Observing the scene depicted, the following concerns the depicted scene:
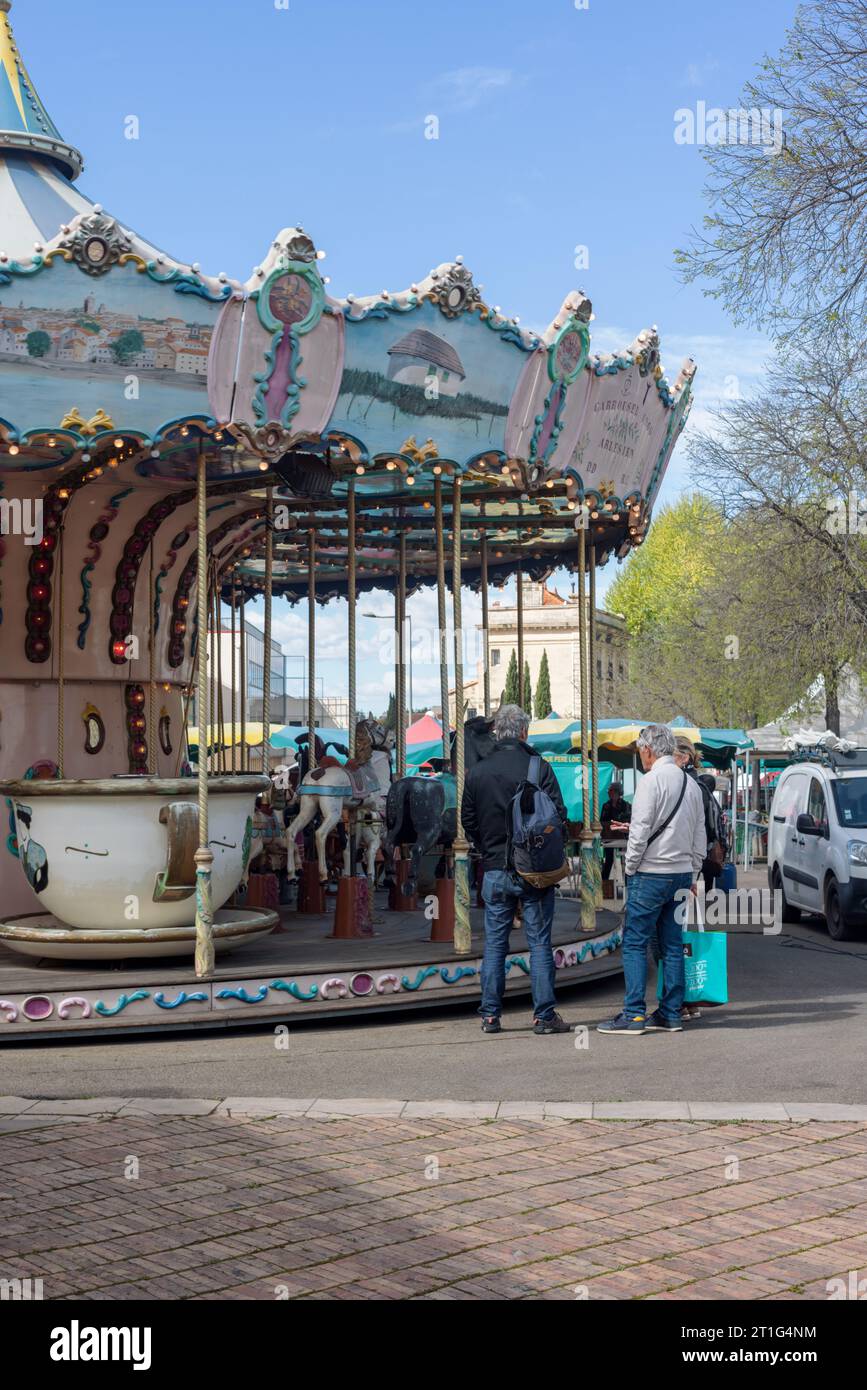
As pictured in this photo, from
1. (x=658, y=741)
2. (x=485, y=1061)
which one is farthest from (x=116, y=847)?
(x=658, y=741)

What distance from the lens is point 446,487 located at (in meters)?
14.0

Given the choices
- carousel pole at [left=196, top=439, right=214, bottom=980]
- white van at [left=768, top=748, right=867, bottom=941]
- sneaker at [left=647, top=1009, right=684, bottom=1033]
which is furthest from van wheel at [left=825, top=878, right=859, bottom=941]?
carousel pole at [left=196, top=439, right=214, bottom=980]

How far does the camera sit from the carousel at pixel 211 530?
32.3 ft

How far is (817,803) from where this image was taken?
17.7m

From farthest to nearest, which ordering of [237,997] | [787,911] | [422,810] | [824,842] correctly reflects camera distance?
[787,911] < [824,842] < [422,810] < [237,997]

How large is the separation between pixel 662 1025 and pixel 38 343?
588 cm

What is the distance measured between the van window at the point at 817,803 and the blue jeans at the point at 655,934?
24.6 feet

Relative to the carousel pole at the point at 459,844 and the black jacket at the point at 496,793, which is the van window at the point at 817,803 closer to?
the carousel pole at the point at 459,844

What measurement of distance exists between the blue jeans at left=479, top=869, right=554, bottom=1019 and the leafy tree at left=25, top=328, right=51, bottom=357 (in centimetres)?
431

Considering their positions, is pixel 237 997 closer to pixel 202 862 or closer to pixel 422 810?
pixel 202 862

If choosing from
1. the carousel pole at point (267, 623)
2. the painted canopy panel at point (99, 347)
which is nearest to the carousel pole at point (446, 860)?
the carousel pole at point (267, 623)

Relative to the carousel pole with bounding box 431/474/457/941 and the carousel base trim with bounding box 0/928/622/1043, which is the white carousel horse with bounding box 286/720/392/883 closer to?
the carousel pole with bounding box 431/474/457/941

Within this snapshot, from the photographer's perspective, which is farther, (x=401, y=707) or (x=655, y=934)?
(x=401, y=707)

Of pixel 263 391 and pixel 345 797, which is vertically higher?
pixel 263 391
